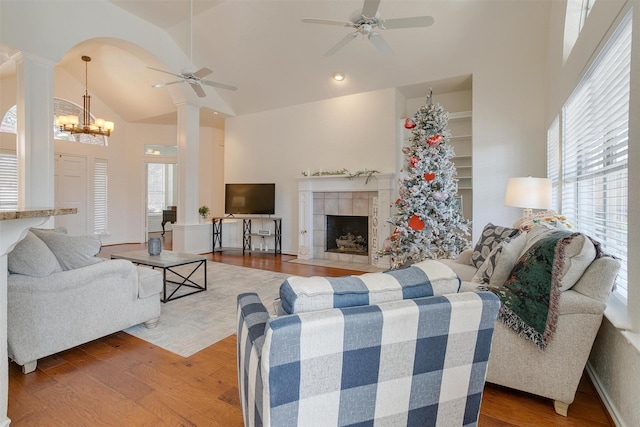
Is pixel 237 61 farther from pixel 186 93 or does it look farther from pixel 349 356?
pixel 349 356

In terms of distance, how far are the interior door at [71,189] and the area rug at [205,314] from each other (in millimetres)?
4369

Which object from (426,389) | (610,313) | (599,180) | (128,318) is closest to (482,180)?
(599,180)

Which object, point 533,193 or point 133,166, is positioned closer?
point 533,193

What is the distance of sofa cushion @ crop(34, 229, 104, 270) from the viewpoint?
7.42ft

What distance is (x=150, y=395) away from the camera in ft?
6.14

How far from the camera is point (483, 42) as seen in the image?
4586 millimetres

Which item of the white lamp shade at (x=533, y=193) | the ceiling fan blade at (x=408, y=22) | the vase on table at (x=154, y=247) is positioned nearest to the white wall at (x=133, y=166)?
the vase on table at (x=154, y=247)

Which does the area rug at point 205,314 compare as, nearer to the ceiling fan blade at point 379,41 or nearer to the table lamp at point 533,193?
the table lamp at point 533,193

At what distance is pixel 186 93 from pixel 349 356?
6405 millimetres

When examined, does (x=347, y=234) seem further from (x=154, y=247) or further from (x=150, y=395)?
(x=150, y=395)

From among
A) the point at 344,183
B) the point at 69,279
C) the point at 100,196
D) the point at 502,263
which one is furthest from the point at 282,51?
the point at 100,196

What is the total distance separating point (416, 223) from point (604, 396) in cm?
223

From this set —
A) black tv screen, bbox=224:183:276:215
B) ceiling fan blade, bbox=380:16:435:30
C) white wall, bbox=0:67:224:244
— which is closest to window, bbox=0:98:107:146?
white wall, bbox=0:67:224:244

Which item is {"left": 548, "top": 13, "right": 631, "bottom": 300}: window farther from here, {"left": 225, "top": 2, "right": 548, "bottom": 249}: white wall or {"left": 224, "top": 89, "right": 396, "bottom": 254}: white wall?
{"left": 224, "top": 89, "right": 396, "bottom": 254}: white wall
